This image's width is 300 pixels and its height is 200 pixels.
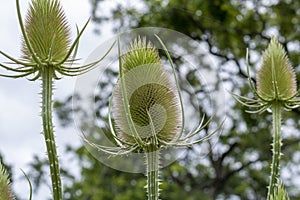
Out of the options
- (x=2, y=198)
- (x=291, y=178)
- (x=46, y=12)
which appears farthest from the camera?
(x=291, y=178)

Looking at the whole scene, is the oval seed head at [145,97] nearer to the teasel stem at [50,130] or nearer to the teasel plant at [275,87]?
the teasel stem at [50,130]

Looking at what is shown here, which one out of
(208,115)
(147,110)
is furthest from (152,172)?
(208,115)

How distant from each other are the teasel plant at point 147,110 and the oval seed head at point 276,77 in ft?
1.29

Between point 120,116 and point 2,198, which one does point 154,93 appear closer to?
point 120,116

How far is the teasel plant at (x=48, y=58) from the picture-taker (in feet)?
3.02

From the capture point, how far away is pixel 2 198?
0.78 metres

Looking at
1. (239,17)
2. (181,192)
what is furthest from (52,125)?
(181,192)

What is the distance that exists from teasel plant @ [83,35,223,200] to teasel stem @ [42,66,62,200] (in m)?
0.11

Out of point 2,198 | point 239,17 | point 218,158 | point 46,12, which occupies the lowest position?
point 2,198

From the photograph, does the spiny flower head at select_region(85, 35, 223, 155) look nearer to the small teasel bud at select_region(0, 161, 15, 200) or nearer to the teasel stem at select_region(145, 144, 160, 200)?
the teasel stem at select_region(145, 144, 160, 200)

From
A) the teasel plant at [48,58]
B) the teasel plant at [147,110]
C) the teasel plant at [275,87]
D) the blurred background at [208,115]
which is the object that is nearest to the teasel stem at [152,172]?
the teasel plant at [147,110]

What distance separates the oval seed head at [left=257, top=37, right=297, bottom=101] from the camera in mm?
1408

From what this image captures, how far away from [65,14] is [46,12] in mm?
60

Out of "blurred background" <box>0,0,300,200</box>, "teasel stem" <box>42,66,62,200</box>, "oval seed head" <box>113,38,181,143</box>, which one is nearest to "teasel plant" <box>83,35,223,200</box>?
"oval seed head" <box>113,38,181,143</box>
